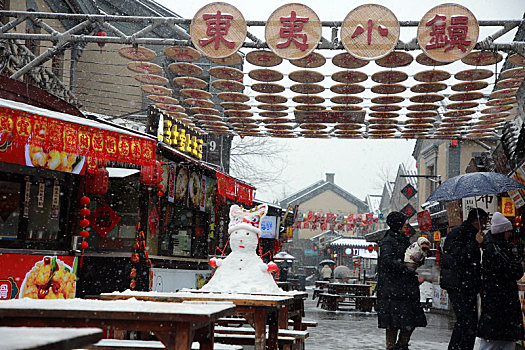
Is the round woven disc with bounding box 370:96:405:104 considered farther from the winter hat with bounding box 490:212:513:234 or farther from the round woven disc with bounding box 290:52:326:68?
the winter hat with bounding box 490:212:513:234

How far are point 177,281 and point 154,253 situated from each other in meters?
0.90

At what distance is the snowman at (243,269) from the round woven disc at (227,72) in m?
4.28

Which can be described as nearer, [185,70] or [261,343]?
[261,343]

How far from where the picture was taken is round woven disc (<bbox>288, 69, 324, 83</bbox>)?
11238 millimetres

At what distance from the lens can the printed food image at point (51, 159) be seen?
8820mm

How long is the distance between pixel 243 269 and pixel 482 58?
593 cm

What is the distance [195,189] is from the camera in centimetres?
1509

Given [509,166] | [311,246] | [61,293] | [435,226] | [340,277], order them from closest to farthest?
[61,293] → [509,166] → [435,226] → [340,277] → [311,246]

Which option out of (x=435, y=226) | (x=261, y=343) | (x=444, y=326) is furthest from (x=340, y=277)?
(x=261, y=343)

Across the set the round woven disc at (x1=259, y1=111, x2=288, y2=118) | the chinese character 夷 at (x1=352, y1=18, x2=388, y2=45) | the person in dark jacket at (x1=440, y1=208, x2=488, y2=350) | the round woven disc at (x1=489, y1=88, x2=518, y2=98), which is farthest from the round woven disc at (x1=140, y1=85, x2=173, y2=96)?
the person in dark jacket at (x1=440, y1=208, x2=488, y2=350)

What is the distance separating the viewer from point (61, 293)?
937 cm

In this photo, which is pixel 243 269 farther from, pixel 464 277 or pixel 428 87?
pixel 428 87

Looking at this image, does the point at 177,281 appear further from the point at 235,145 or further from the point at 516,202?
the point at 235,145

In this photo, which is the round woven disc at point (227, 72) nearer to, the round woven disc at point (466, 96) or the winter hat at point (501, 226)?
the round woven disc at point (466, 96)
